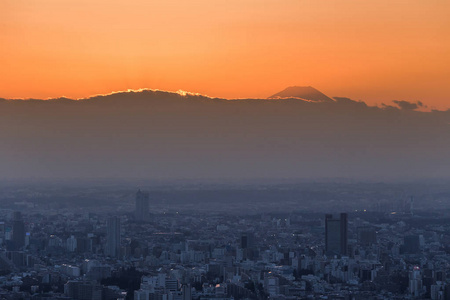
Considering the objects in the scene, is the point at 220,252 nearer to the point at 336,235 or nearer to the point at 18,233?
the point at 336,235

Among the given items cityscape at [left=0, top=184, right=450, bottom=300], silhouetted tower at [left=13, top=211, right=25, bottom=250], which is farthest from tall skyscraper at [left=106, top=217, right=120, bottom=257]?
silhouetted tower at [left=13, top=211, right=25, bottom=250]

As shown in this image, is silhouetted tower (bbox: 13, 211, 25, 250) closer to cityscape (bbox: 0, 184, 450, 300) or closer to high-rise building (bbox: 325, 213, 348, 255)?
cityscape (bbox: 0, 184, 450, 300)

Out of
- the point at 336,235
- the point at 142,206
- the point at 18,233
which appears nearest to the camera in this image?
the point at 336,235

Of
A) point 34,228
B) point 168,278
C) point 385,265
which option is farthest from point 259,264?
point 34,228

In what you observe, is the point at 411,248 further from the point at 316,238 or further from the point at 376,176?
the point at 376,176

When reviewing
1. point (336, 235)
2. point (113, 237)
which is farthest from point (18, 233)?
point (336, 235)

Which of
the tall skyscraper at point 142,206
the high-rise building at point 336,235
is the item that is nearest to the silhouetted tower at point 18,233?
the tall skyscraper at point 142,206
